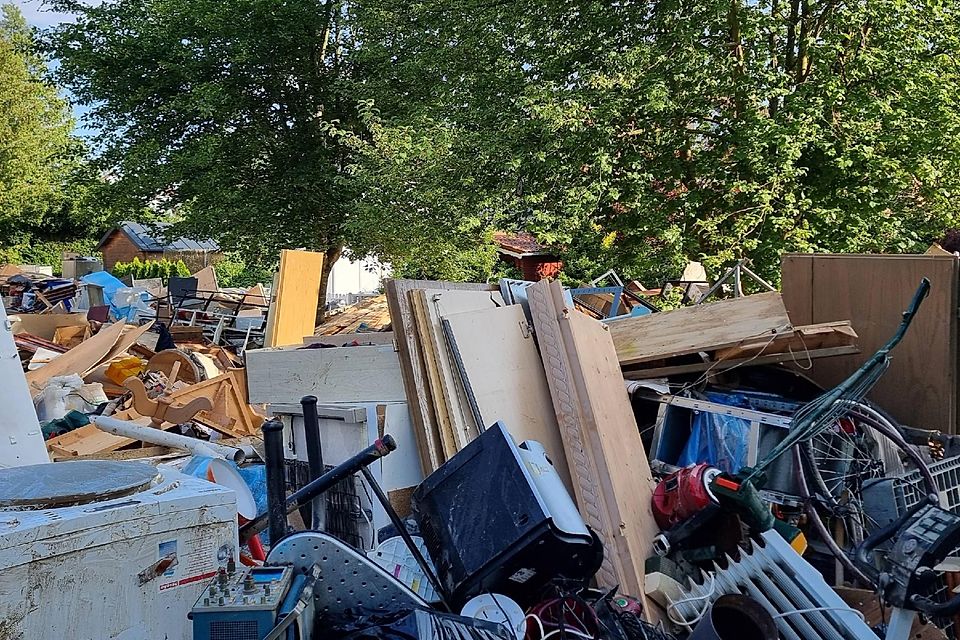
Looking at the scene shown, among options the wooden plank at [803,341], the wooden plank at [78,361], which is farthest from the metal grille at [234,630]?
the wooden plank at [78,361]

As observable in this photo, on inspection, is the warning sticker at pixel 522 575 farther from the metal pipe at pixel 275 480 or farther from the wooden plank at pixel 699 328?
the wooden plank at pixel 699 328

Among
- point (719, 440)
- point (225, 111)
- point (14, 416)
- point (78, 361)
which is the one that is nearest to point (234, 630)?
point (14, 416)

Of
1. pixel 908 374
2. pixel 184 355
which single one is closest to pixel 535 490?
pixel 908 374

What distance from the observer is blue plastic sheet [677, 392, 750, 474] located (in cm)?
401

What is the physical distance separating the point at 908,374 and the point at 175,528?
4.14 metres

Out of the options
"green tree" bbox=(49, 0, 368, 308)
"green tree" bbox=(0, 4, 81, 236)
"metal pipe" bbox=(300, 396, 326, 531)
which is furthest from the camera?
"green tree" bbox=(0, 4, 81, 236)

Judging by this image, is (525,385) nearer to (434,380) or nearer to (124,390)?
(434,380)

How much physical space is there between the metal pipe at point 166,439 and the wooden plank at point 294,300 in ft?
4.29

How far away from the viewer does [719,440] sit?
409 centimetres

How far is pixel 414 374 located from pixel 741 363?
1.82 metres

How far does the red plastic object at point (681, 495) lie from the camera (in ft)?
11.4

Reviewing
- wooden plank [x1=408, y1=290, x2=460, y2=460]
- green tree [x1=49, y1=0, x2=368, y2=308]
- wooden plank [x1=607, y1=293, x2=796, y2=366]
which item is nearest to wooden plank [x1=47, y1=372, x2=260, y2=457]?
wooden plank [x1=408, y1=290, x2=460, y2=460]

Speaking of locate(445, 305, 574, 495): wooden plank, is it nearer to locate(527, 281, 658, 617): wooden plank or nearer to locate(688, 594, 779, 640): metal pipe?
locate(527, 281, 658, 617): wooden plank

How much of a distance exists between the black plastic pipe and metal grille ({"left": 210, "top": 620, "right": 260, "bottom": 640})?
0.40 meters
